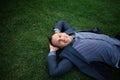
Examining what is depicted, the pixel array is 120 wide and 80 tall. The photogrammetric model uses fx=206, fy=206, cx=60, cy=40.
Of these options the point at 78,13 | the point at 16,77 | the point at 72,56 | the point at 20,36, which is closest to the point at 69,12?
the point at 78,13

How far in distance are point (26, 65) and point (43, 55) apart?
30cm

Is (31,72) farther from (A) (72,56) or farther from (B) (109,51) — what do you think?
(B) (109,51)

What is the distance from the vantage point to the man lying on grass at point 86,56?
2.68 metres

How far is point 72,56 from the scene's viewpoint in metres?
2.72

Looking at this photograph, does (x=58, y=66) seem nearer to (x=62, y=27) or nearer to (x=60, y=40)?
(x=60, y=40)

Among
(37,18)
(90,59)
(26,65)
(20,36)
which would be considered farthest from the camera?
(37,18)

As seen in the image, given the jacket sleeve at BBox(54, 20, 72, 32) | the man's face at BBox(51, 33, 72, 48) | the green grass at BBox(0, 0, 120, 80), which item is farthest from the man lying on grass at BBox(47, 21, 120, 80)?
the jacket sleeve at BBox(54, 20, 72, 32)

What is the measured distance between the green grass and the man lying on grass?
197mm

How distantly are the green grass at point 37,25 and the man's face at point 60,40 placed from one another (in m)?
0.38

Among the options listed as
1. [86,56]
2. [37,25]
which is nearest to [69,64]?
[86,56]

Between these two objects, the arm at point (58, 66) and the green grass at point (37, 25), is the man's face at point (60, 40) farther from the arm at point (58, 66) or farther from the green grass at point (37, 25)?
the green grass at point (37, 25)

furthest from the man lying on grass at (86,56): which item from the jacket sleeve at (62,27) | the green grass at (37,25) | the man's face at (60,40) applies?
the jacket sleeve at (62,27)

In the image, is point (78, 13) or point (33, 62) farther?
point (78, 13)

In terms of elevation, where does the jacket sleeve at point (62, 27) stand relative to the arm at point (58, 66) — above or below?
above
